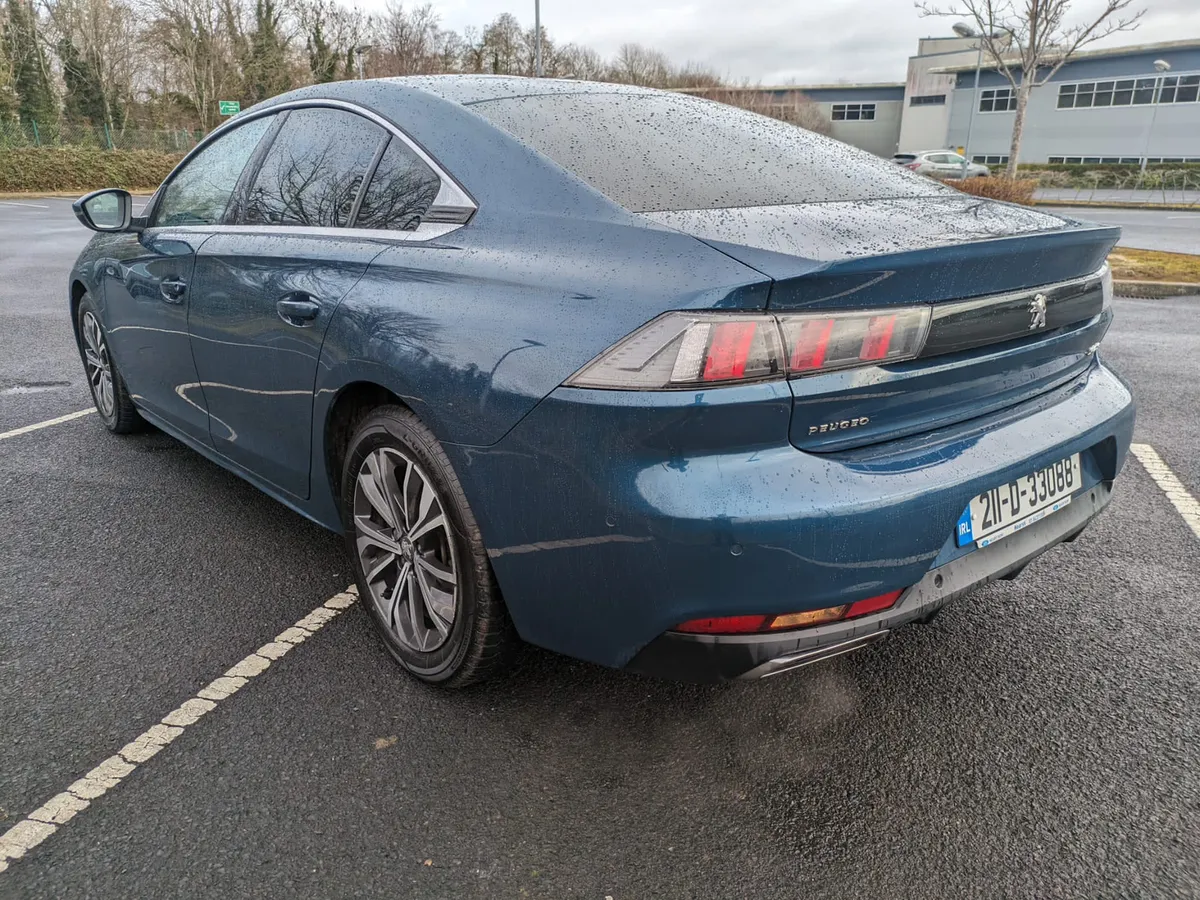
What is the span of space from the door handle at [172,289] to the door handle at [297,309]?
0.83 metres

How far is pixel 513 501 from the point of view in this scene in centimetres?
193

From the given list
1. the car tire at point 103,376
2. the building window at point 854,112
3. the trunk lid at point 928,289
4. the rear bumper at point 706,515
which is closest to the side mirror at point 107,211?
the car tire at point 103,376

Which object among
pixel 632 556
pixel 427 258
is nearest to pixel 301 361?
pixel 427 258

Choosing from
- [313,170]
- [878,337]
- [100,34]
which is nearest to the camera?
[878,337]

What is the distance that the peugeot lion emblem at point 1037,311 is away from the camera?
81.4 inches

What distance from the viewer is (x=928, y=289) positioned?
1.82m

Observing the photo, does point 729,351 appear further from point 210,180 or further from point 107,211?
point 107,211

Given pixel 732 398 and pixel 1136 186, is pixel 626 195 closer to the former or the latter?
pixel 732 398

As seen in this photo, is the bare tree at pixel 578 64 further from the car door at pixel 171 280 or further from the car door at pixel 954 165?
the car door at pixel 171 280

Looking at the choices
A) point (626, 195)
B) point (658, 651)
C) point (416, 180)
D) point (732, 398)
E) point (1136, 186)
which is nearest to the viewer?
point (732, 398)

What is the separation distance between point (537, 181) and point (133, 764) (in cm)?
167

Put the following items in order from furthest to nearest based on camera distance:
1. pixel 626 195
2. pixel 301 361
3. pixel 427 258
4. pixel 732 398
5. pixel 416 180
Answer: pixel 301 361 < pixel 416 180 < pixel 427 258 < pixel 626 195 < pixel 732 398

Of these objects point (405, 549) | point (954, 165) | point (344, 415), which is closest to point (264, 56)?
point (954, 165)

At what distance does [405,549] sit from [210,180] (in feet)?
6.13
